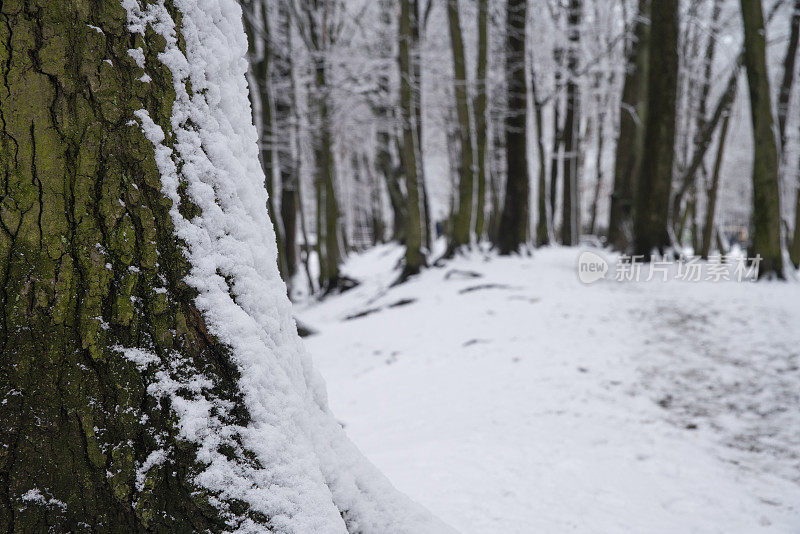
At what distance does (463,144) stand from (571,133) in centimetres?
641

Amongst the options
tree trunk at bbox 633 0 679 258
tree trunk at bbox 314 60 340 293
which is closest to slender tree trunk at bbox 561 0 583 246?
tree trunk at bbox 633 0 679 258

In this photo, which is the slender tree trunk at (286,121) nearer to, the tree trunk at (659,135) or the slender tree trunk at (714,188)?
the tree trunk at (659,135)

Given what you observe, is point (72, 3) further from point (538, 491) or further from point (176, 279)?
point (538, 491)

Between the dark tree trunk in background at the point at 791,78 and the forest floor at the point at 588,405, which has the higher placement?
the dark tree trunk in background at the point at 791,78

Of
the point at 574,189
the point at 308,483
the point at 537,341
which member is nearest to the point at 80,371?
the point at 308,483

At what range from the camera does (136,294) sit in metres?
0.92

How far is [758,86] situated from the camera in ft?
20.2

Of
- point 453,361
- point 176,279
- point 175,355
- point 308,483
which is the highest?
point 176,279

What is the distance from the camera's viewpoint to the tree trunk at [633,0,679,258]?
6.95 m

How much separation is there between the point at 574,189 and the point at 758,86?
9.62 metres

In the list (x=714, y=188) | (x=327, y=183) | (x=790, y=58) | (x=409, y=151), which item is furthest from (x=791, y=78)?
(x=327, y=183)

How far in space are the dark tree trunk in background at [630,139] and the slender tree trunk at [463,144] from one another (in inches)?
117

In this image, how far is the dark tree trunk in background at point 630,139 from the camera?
9.13 m

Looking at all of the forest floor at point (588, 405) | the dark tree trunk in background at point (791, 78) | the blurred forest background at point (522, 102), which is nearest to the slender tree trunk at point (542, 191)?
the blurred forest background at point (522, 102)
